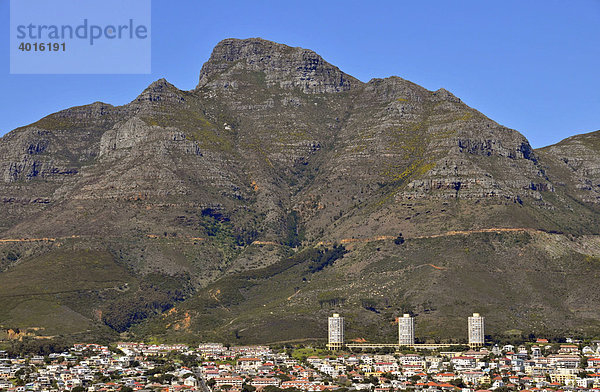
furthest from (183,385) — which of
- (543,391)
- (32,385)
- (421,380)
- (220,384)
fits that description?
(543,391)

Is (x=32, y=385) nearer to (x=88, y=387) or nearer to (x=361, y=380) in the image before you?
(x=88, y=387)

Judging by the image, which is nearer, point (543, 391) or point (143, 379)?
point (543, 391)

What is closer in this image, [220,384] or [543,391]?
[543,391]

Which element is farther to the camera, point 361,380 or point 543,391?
point 361,380

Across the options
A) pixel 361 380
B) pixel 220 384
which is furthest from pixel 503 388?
pixel 220 384

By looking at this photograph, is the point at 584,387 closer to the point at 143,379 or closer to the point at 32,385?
the point at 143,379

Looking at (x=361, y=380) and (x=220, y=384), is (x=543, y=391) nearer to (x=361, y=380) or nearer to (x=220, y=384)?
(x=361, y=380)

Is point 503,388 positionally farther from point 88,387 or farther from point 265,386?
point 88,387
